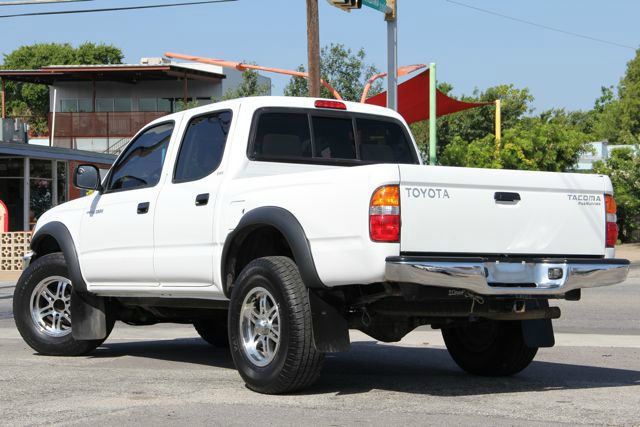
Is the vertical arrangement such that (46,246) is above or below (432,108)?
below

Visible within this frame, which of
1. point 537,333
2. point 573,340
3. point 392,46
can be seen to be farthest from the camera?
point 392,46

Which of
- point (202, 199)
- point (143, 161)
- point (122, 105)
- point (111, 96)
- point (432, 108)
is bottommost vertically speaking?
point (202, 199)

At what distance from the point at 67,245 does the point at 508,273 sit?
435 cm

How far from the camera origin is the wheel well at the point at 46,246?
991cm

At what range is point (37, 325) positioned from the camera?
9570mm

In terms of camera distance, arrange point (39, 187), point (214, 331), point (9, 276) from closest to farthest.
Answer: point (214, 331), point (9, 276), point (39, 187)

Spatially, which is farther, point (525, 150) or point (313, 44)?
point (525, 150)

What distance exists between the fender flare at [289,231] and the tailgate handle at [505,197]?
124 centimetres

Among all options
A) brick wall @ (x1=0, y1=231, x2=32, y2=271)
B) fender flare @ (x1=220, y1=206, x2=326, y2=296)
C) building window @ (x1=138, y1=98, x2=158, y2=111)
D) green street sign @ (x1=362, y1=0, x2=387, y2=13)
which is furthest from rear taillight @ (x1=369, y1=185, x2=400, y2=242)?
building window @ (x1=138, y1=98, x2=158, y2=111)

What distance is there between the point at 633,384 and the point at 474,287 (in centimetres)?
199

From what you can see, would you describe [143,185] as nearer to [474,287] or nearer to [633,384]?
[474,287]

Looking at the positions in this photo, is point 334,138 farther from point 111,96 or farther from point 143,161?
point 111,96

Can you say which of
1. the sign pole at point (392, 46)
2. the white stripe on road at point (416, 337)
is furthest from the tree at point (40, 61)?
the white stripe on road at point (416, 337)

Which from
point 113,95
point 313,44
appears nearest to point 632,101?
point 113,95
